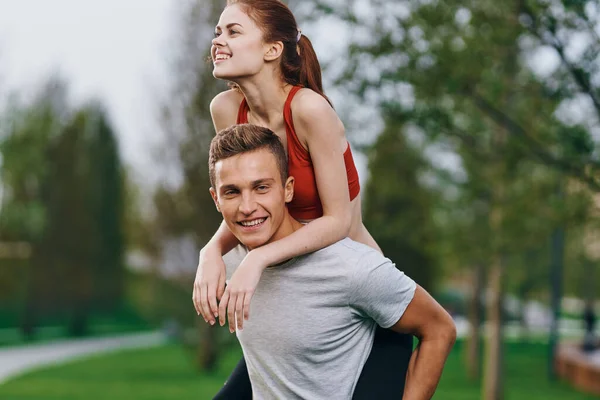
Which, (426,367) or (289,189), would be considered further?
(426,367)

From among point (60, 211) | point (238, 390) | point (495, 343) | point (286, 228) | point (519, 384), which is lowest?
point (519, 384)

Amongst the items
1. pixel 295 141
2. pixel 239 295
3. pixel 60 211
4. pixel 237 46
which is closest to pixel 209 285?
pixel 239 295

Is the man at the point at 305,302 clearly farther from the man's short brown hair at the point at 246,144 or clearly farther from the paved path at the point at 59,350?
the paved path at the point at 59,350

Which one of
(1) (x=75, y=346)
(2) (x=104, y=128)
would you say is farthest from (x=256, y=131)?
(2) (x=104, y=128)

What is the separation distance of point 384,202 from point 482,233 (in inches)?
246

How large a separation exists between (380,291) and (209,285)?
1.70ft

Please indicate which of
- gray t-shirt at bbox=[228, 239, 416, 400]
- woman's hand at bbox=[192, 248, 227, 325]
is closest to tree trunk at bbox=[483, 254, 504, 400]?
gray t-shirt at bbox=[228, 239, 416, 400]

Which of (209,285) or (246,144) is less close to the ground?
(246,144)

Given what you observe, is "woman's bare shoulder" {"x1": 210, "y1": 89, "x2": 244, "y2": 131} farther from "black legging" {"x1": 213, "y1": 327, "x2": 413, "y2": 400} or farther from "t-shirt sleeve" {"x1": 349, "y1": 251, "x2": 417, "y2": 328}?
"black legging" {"x1": 213, "y1": 327, "x2": 413, "y2": 400}

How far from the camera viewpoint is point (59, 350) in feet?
84.8

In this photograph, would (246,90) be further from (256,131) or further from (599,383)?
(599,383)

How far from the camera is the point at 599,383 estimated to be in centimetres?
1587

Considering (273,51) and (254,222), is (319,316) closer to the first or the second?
(254,222)

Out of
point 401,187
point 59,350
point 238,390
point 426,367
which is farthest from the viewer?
point 59,350
